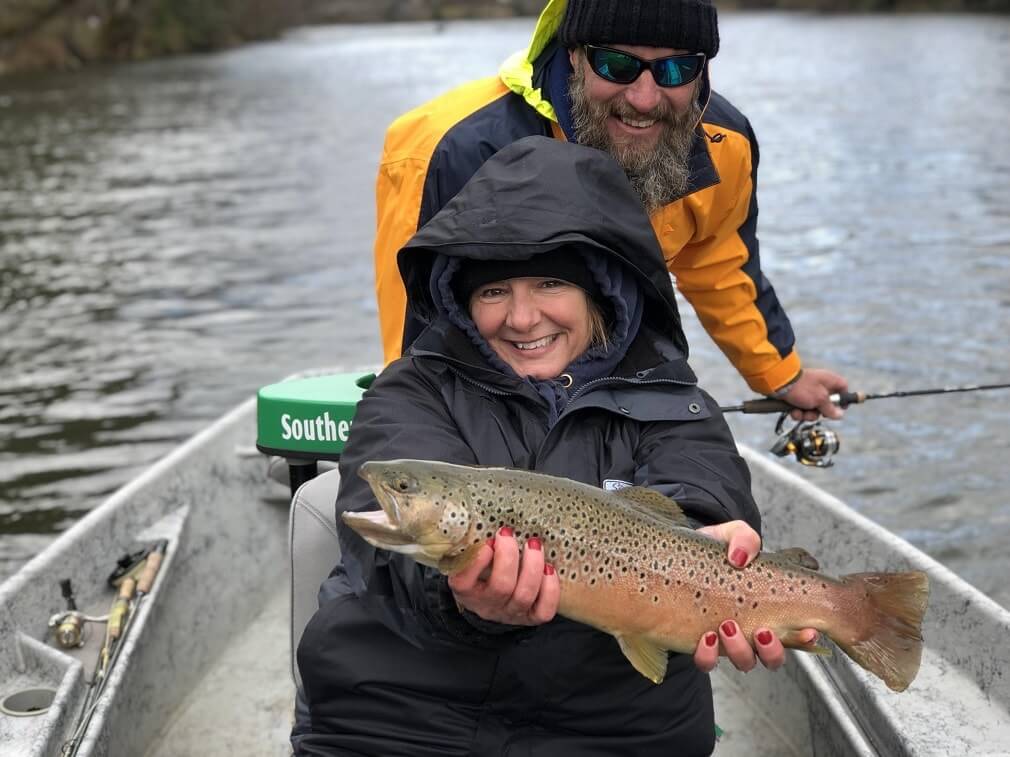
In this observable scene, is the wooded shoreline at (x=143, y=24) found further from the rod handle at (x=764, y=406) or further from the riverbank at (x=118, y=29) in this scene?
the rod handle at (x=764, y=406)

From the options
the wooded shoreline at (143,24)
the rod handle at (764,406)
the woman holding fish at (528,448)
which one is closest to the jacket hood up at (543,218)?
the woman holding fish at (528,448)

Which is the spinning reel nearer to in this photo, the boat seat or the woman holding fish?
the woman holding fish

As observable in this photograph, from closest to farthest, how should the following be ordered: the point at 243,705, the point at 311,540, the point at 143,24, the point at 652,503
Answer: the point at 652,503, the point at 311,540, the point at 243,705, the point at 143,24

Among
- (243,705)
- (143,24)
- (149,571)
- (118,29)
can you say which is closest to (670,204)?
(149,571)

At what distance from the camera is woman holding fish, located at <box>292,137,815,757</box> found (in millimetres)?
2855

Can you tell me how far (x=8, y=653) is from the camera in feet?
13.1

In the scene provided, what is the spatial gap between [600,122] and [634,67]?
0.66ft

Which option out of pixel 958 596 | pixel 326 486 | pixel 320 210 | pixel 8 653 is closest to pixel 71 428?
pixel 8 653

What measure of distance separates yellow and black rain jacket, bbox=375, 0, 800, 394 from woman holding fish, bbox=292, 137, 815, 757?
65cm

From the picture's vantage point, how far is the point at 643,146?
12.9 feet

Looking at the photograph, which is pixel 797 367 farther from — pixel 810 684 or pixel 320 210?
pixel 320 210

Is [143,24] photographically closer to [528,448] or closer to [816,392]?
[816,392]

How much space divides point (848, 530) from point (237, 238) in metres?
15.9

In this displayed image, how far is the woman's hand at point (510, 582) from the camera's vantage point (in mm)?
2463
